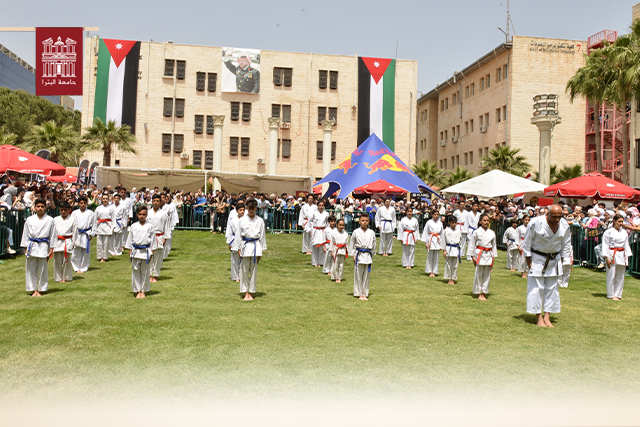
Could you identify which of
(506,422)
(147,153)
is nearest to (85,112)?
(147,153)

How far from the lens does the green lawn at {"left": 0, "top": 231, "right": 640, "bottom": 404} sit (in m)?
5.98

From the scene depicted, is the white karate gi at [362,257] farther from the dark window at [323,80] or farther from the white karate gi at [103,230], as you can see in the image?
the dark window at [323,80]

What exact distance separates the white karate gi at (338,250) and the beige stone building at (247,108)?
3285 centimetres

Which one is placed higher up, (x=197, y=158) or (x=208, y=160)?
(x=197, y=158)

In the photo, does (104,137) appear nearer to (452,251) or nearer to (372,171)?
(372,171)

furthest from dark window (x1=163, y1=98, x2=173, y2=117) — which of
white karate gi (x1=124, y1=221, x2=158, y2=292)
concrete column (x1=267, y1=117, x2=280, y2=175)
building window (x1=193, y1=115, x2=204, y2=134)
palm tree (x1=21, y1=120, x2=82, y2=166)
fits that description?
white karate gi (x1=124, y1=221, x2=158, y2=292)

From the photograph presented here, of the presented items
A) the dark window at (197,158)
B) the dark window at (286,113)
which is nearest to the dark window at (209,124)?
the dark window at (197,158)

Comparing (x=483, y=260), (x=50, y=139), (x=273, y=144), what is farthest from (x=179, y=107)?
(x=483, y=260)

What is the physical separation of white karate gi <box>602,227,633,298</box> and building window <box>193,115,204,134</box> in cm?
3674

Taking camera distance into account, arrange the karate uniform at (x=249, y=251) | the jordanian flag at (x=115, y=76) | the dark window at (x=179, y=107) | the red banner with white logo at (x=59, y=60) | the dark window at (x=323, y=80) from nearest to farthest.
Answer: the karate uniform at (x=249, y=251), the red banner with white logo at (x=59, y=60), the jordanian flag at (x=115, y=76), the dark window at (x=179, y=107), the dark window at (x=323, y=80)

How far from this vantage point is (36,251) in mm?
10562

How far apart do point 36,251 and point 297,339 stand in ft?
18.9

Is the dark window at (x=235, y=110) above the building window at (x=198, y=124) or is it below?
above

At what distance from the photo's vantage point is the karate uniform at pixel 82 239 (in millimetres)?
13094
